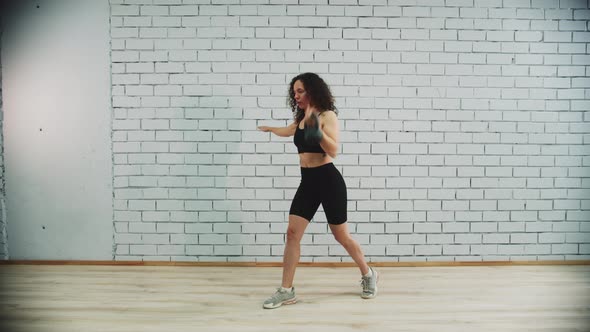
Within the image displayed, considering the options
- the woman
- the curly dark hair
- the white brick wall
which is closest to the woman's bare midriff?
the woman

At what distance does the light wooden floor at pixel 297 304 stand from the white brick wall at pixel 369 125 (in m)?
0.32

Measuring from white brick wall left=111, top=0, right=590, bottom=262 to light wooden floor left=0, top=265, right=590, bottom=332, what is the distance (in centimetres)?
32

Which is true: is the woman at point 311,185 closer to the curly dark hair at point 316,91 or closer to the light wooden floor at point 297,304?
the curly dark hair at point 316,91

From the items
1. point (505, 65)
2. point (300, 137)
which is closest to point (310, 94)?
point (300, 137)

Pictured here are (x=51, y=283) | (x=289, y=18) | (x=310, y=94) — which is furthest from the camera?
(x=289, y=18)

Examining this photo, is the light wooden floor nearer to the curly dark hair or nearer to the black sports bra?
the black sports bra

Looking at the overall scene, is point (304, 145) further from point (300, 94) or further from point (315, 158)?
point (300, 94)

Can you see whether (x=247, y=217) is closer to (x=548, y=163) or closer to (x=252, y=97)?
(x=252, y=97)

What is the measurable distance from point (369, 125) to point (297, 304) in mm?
1764

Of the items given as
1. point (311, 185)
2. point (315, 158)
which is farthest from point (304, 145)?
point (311, 185)

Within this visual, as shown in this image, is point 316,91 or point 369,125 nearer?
point 316,91

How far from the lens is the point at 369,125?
3.63 meters

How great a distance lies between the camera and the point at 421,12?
3.61m

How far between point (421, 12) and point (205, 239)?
2.94 m
